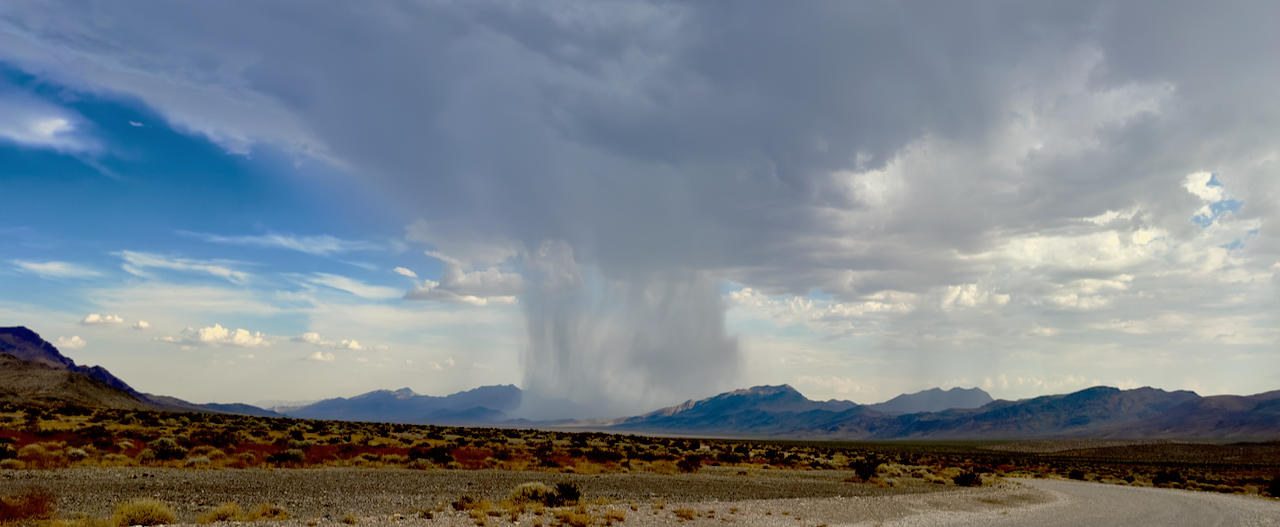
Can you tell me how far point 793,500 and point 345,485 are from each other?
18.0 meters

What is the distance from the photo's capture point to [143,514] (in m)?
17.1

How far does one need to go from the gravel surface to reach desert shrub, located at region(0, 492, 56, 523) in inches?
21.3

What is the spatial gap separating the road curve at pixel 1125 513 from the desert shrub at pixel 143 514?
71.1ft

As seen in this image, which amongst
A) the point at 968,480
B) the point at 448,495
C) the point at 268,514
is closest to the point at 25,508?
the point at 268,514

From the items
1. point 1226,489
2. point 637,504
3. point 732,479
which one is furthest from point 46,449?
point 1226,489

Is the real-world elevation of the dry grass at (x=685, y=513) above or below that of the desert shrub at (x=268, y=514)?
below

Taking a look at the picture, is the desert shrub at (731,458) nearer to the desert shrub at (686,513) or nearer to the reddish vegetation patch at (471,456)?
the reddish vegetation patch at (471,456)

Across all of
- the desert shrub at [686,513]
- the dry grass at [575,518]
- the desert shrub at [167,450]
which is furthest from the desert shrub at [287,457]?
the desert shrub at [686,513]

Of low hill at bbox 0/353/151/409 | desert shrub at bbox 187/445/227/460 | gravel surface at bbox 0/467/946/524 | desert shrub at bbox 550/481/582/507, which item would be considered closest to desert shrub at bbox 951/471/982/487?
gravel surface at bbox 0/467/946/524

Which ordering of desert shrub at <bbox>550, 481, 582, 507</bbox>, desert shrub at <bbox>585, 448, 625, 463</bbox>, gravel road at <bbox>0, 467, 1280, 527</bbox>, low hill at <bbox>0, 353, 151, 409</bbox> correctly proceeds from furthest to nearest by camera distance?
low hill at <bbox>0, 353, 151, 409</bbox> → desert shrub at <bbox>585, 448, 625, 463</bbox> → desert shrub at <bbox>550, 481, 582, 507</bbox> → gravel road at <bbox>0, 467, 1280, 527</bbox>

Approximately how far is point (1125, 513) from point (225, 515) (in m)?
32.9

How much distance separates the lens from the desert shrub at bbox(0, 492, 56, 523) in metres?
16.7

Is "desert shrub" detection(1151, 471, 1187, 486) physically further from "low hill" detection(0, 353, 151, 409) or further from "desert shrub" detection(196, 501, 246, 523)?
"low hill" detection(0, 353, 151, 409)

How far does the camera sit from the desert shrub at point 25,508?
16.7 meters
